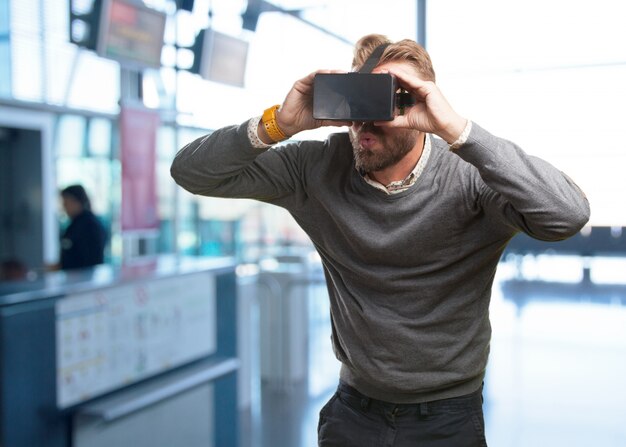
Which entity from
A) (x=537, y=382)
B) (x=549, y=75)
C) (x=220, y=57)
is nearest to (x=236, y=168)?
(x=220, y=57)

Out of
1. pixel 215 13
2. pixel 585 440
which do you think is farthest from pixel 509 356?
pixel 215 13

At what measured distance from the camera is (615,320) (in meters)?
7.36

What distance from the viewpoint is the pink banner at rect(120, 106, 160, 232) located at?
4203 mm

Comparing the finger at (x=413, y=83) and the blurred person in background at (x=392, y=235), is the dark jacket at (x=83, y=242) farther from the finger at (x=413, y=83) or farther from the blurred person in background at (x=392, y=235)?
the finger at (x=413, y=83)

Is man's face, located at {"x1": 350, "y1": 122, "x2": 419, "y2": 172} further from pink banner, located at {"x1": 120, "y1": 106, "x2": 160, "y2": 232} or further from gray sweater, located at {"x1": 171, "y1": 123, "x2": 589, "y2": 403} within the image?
pink banner, located at {"x1": 120, "y1": 106, "x2": 160, "y2": 232}

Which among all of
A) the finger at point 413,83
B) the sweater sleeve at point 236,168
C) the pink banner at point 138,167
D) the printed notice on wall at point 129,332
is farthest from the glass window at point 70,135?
the finger at point 413,83

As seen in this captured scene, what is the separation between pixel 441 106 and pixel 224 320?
8.46ft

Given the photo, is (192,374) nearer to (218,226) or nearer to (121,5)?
(121,5)

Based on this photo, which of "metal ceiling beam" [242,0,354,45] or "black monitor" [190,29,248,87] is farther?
"metal ceiling beam" [242,0,354,45]

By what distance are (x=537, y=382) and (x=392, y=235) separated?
396cm

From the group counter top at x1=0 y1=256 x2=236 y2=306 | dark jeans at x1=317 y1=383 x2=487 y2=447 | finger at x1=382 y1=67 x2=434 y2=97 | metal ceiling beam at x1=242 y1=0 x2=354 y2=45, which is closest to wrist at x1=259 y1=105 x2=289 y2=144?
finger at x1=382 y1=67 x2=434 y2=97

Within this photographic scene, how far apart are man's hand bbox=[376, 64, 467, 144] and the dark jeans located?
59cm

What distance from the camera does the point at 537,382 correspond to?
4867 mm

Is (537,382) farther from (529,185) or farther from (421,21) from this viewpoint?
(529,185)
